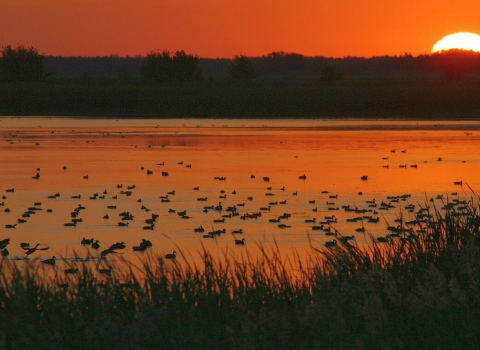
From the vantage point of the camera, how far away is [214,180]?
78.4 feet

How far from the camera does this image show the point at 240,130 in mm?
50125

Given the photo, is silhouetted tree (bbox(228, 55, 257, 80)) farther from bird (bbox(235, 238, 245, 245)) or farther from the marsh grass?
bird (bbox(235, 238, 245, 245))

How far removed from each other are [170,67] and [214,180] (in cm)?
8490

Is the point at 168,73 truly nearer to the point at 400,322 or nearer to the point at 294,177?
the point at 294,177

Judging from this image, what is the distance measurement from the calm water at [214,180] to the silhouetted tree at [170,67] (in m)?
60.2

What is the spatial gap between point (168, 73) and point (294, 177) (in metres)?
83.4

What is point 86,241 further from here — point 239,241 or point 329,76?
point 329,76

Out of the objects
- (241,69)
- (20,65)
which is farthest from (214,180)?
(241,69)

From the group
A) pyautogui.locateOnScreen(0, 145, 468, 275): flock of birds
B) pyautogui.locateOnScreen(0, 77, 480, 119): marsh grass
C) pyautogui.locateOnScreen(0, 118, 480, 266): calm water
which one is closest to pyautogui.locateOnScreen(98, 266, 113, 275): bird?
pyautogui.locateOnScreen(0, 118, 480, 266): calm water

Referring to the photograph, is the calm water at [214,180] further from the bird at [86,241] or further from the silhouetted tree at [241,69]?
the silhouetted tree at [241,69]

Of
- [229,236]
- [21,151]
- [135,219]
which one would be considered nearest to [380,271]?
[229,236]

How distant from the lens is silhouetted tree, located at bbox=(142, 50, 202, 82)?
106m

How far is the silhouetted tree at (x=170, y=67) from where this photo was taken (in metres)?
106

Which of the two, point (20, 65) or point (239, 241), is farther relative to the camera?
point (20, 65)
